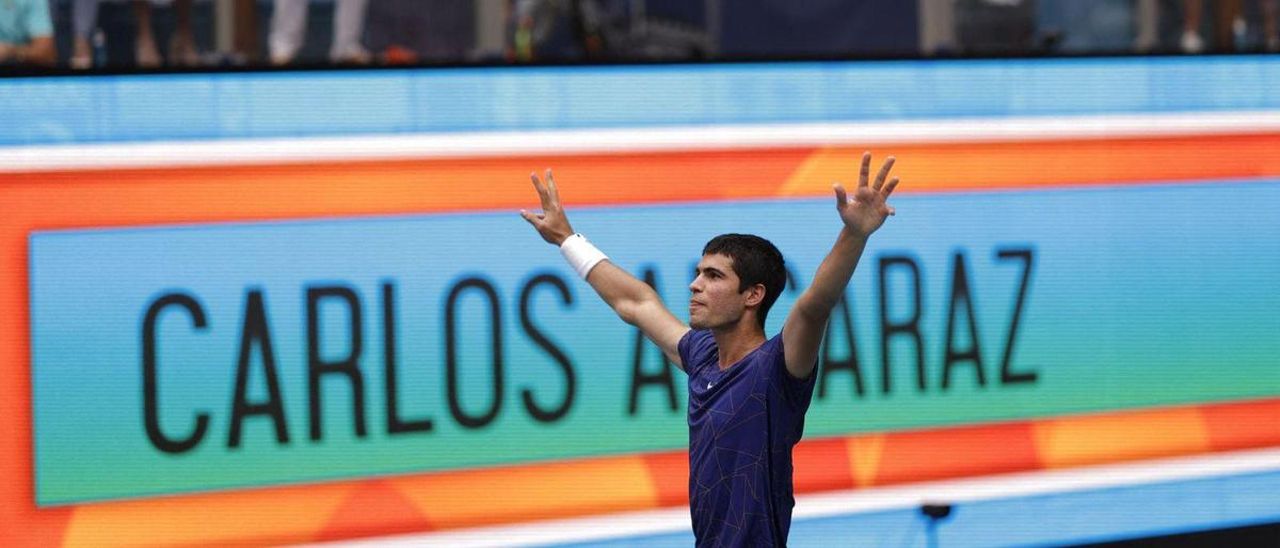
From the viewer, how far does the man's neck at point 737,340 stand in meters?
3.89

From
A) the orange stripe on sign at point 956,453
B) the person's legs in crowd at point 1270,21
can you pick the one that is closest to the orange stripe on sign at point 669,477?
the orange stripe on sign at point 956,453

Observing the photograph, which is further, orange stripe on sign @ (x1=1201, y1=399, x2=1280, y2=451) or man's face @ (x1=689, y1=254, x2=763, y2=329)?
orange stripe on sign @ (x1=1201, y1=399, x2=1280, y2=451)

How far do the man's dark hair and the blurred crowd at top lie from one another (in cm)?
123

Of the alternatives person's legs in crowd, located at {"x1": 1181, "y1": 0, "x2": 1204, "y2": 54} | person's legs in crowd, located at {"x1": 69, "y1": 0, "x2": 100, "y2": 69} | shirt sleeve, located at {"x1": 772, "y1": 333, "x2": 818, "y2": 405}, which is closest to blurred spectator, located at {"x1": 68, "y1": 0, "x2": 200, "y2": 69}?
person's legs in crowd, located at {"x1": 69, "y1": 0, "x2": 100, "y2": 69}

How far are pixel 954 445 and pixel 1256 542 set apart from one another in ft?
3.94

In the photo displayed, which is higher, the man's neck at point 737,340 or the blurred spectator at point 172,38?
the blurred spectator at point 172,38

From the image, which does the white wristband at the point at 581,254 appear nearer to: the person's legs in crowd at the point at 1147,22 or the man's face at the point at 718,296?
the man's face at the point at 718,296

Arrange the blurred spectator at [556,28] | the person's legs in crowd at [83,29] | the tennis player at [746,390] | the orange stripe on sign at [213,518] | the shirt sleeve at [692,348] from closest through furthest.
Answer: the tennis player at [746,390]
the shirt sleeve at [692,348]
the orange stripe on sign at [213,518]
the person's legs in crowd at [83,29]
the blurred spectator at [556,28]

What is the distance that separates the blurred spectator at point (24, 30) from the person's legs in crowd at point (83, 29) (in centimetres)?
34

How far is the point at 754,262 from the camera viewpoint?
388 centimetres

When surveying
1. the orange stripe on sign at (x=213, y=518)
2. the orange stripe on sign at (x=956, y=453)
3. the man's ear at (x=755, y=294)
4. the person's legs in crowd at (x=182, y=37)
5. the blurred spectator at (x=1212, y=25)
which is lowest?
the orange stripe on sign at (x=956, y=453)

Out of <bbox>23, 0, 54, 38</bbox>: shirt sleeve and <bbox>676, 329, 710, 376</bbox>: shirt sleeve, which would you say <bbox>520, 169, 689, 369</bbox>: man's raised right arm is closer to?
<bbox>676, 329, 710, 376</bbox>: shirt sleeve

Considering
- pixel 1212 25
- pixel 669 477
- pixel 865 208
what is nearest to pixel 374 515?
pixel 669 477

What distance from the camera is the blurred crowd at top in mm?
5461
